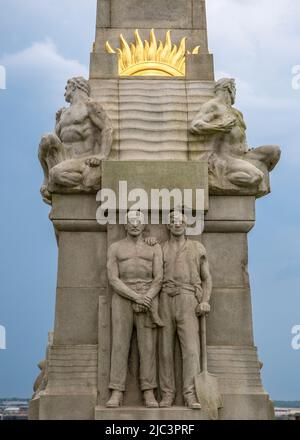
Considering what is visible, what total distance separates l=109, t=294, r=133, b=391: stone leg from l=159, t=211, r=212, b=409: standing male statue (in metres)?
0.50

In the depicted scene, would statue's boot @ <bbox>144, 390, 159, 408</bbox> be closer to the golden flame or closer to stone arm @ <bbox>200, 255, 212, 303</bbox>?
stone arm @ <bbox>200, 255, 212, 303</bbox>

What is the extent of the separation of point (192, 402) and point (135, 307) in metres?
1.57

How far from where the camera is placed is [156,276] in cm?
1035

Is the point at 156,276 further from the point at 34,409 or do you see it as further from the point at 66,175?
the point at 34,409

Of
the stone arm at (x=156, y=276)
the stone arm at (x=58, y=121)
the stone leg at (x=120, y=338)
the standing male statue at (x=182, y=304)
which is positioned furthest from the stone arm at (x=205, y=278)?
the stone arm at (x=58, y=121)

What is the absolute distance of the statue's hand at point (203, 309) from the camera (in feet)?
33.9

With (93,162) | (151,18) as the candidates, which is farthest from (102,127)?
(151,18)

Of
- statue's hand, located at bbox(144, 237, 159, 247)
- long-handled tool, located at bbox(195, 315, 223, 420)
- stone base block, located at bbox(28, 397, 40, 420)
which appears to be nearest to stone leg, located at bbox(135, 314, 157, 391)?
long-handled tool, located at bbox(195, 315, 223, 420)

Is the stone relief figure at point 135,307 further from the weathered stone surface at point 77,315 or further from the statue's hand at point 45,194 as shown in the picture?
the statue's hand at point 45,194

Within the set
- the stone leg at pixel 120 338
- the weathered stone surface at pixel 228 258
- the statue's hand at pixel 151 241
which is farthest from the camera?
the weathered stone surface at pixel 228 258

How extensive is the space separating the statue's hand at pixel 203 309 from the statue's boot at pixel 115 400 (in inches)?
64.1

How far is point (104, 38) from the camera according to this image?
13102 millimetres

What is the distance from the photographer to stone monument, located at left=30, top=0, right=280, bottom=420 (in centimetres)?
1023
